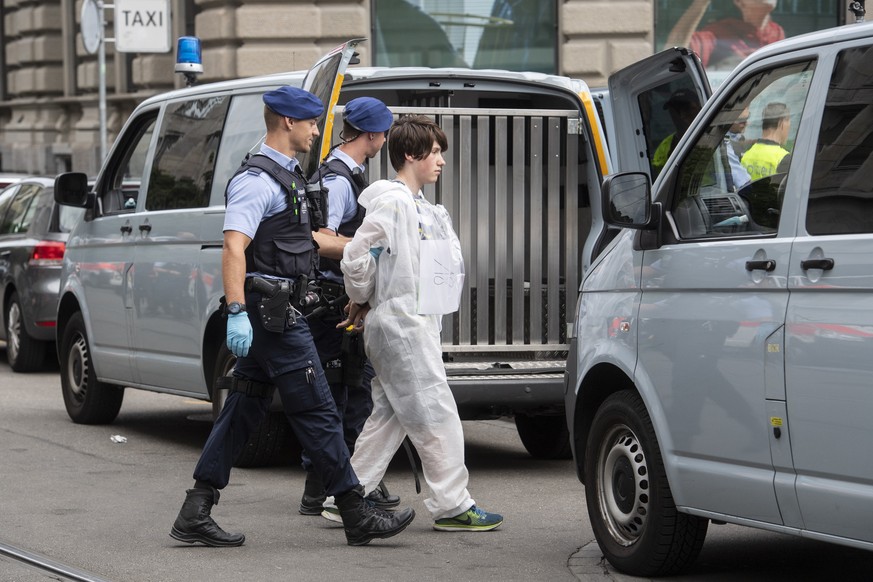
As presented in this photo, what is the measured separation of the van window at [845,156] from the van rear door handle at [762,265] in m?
0.16

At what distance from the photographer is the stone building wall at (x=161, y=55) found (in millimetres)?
18594

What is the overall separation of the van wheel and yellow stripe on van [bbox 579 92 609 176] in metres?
2.08

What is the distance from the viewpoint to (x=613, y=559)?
5.87 meters

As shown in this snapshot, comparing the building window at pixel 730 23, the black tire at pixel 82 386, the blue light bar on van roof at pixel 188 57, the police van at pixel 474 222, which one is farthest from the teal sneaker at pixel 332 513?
the building window at pixel 730 23

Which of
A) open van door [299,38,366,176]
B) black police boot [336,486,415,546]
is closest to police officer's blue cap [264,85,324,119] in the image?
open van door [299,38,366,176]

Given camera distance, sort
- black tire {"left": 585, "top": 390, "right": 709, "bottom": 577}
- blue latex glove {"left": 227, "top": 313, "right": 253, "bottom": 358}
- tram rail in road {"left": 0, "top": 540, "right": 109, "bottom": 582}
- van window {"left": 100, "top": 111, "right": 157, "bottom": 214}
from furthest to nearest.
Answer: van window {"left": 100, "top": 111, "right": 157, "bottom": 214} < blue latex glove {"left": 227, "top": 313, "right": 253, "bottom": 358} < tram rail in road {"left": 0, "top": 540, "right": 109, "bottom": 582} < black tire {"left": 585, "top": 390, "right": 709, "bottom": 577}

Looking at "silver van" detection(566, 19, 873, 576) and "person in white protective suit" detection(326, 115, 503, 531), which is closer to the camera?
"silver van" detection(566, 19, 873, 576)

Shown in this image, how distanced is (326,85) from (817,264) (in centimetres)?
337

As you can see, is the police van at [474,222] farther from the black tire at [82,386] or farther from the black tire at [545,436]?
the black tire at [82,386]

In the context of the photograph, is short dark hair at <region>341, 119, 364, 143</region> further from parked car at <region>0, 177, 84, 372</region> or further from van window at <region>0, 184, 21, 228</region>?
van window at <region>0, 184, 21, 228</region>

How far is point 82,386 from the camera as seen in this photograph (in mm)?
10406

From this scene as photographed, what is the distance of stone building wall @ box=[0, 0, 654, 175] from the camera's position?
732 inches

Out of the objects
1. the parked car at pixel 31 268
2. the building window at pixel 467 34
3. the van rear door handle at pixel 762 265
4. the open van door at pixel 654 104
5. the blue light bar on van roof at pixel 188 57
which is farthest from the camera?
the building window at pixel 467 34

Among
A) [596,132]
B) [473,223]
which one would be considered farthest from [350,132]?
[596,132]
